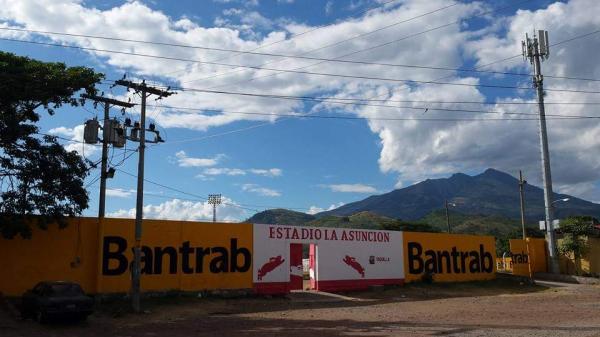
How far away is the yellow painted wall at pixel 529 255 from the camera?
45000 millimetres

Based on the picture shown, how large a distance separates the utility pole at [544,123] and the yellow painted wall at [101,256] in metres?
26.7

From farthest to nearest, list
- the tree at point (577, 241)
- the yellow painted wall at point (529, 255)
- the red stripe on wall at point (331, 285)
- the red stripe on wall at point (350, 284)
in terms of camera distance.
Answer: the yellow painted wall at point (529, 255)
the tree at point (577, 241)
the red stripe on wall at point (350, 284)
the red stripe on wall at point (331, 285)

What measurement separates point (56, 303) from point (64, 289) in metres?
0.83

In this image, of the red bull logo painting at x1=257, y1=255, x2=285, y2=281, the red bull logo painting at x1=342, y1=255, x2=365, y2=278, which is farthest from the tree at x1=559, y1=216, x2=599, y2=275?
the red bull logo painting at x1=257, y1=255, x2=285, y2=281

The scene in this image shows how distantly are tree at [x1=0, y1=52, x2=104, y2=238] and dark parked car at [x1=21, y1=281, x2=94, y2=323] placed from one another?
9.07 feet

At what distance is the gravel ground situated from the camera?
1773 cm

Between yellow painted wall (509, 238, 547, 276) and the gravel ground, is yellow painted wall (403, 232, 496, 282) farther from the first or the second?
→ the gravel ground

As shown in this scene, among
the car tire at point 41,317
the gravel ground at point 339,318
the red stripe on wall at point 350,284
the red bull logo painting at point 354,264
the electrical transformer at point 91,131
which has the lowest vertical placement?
the gravel ground at point 339,318

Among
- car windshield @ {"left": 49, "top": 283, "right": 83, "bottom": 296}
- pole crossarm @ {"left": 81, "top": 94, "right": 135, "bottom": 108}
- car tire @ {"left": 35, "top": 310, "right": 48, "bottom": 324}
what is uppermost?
pole crossarm @ {"left": 81, "top": 94, "right": 135, "bottom": 108}

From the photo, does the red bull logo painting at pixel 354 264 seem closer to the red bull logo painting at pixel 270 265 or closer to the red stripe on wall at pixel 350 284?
the red stripe on wall at pixel 350 284

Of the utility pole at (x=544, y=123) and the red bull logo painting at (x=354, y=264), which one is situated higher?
the utility pole at (x=544, y=123)

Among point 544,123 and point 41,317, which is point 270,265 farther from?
point 544,123

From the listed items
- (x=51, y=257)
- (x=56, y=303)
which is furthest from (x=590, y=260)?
(x=56, y=303)

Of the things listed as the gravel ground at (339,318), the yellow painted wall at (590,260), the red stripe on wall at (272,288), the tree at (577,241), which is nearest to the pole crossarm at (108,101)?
the gravel ground at (339,318)
